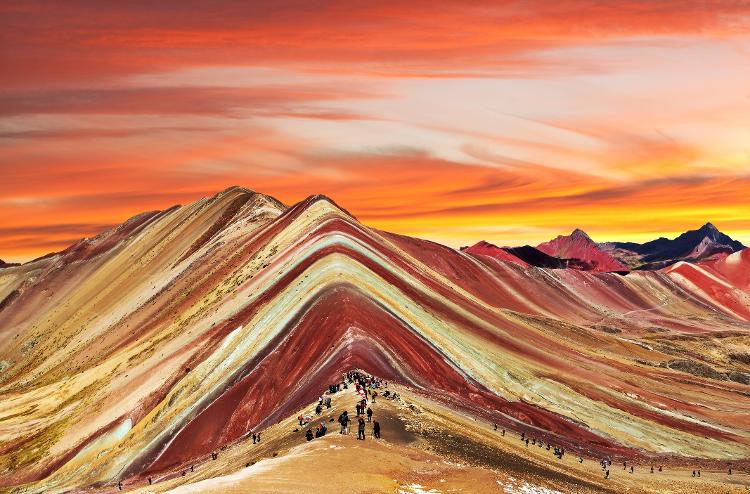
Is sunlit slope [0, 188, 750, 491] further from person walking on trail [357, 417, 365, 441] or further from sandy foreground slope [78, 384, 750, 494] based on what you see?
person walking on trail [357, 417, 365, 441]

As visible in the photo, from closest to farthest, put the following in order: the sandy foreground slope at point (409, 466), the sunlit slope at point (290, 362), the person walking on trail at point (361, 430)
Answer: the sandy foreground slope at point (409, 466) → the person walking on trail at point (361, 430) → the sunlit slope at point (290, 362)

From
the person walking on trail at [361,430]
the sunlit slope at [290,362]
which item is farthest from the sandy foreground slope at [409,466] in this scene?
the sunlit slope at [290,362]

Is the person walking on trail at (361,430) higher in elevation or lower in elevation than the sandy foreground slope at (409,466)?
higher

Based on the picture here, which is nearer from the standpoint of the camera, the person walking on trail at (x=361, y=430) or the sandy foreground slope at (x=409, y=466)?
the sandy foreground slope at (x=409, y=466)

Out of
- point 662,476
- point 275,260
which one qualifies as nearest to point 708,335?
point 275,260

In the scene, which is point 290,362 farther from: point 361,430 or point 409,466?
point 409,466

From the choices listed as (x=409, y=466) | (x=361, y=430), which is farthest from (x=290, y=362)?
(x=409, y=466)

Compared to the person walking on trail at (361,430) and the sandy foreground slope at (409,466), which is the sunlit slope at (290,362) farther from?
the person walking on trail at (361,430)

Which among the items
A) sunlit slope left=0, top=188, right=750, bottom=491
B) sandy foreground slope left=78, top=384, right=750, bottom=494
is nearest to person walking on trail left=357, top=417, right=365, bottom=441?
sandy foreground slope left=78, top=384, right=750, bottom=494

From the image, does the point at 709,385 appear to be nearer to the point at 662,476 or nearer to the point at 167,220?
the point at 662,476
